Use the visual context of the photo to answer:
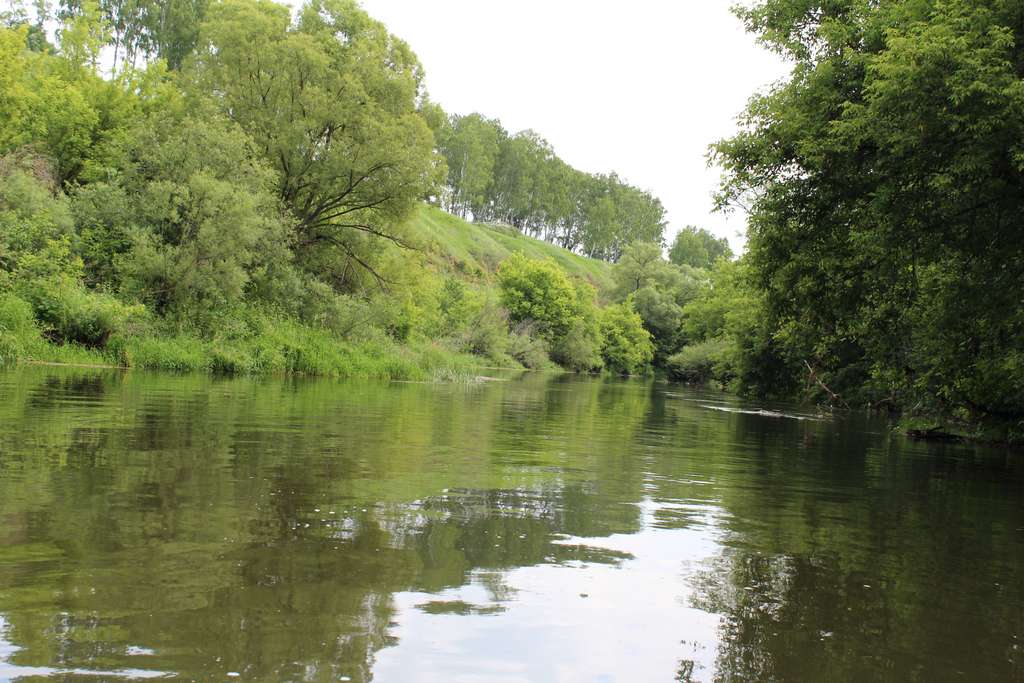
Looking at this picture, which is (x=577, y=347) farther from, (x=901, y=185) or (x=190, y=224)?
(x=901, y=185)

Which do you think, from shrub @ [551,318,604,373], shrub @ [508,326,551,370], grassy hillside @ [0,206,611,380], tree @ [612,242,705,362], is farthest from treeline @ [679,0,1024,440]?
tree @ [612,242,705,362]

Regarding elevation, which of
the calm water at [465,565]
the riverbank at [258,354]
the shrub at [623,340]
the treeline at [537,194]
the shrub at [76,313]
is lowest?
the calm water at [465,565]

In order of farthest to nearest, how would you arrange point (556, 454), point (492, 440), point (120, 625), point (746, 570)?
point (492, 440)
point (556, 454)
point (746, 570)
point (120, 625)

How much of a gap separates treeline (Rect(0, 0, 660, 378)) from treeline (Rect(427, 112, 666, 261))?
214 feet

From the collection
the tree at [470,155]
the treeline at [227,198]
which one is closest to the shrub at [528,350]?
the treeline at [227,198]

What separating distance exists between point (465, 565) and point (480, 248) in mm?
103765

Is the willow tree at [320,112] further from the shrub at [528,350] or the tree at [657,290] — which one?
the tree at [657,290]

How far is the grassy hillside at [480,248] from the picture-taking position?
98.2m

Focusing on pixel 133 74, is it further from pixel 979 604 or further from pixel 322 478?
pixel 979 604

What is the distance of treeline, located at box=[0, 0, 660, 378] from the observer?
27781 millimetres

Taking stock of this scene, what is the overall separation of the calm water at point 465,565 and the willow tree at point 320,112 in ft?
92.7

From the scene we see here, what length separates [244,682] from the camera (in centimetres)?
341

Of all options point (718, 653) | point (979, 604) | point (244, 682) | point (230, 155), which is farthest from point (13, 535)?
point (230, 155)

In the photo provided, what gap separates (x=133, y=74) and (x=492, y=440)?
123 ft
